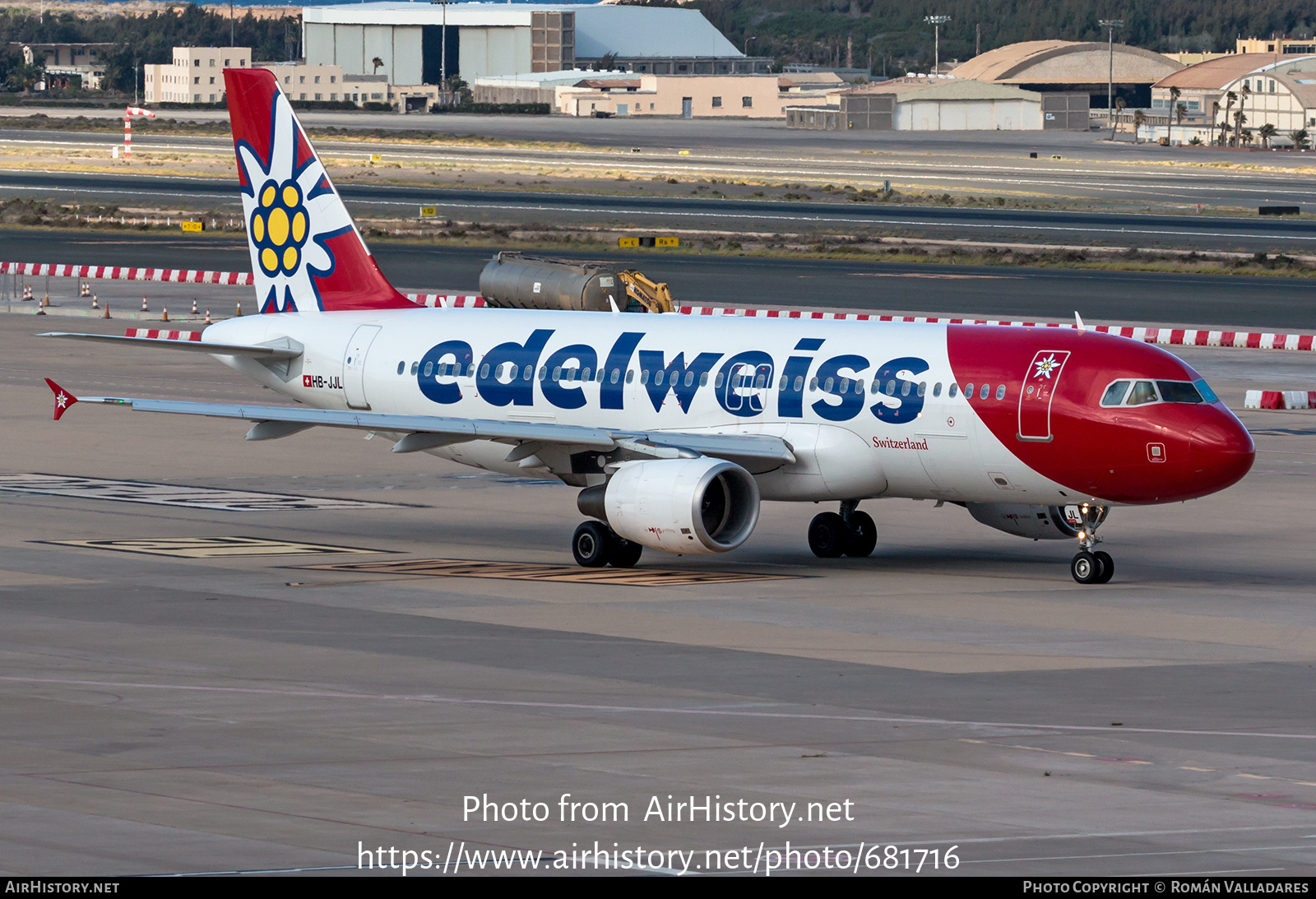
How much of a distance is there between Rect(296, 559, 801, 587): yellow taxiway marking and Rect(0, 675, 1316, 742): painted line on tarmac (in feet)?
31.0

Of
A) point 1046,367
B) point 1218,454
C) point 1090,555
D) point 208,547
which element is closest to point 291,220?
point 208,547

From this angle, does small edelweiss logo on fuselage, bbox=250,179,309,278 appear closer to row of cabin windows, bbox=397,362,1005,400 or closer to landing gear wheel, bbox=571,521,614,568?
row of cabin windows, bbox=397,362,1005,400

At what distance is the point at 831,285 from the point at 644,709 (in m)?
67.6

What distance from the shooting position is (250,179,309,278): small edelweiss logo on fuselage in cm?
4147

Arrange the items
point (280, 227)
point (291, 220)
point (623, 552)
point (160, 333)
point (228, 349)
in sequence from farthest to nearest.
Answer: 1. point (160, 333)
2. point (280, 227)
3. point (291, 220)
4. point (228, 349)
5. point (623, 552)

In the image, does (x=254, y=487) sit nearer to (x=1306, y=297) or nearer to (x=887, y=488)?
(x=887, y=488)

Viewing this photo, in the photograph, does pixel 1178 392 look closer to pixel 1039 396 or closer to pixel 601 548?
pixel 1039 396

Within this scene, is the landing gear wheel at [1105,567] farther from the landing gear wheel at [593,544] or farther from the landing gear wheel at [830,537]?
the landing gear wheel at [593,544]

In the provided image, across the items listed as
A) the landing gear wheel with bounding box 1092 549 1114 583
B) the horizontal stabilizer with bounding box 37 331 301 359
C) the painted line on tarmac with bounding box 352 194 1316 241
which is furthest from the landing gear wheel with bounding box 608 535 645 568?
the painted line on tarmac with bounding box 352 194 1316 241

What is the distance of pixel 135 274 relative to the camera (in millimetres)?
92375

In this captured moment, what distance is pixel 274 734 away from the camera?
21594mm

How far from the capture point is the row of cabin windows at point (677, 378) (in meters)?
33.9

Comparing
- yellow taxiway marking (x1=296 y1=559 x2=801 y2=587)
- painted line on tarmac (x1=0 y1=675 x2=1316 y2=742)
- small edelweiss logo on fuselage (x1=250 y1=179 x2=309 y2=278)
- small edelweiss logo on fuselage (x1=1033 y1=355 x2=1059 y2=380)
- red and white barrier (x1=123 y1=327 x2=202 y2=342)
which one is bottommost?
yellow taxiway marking (x1=296 y1=559 x2=801 y2=587)

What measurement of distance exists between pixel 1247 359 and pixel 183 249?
59.2m
